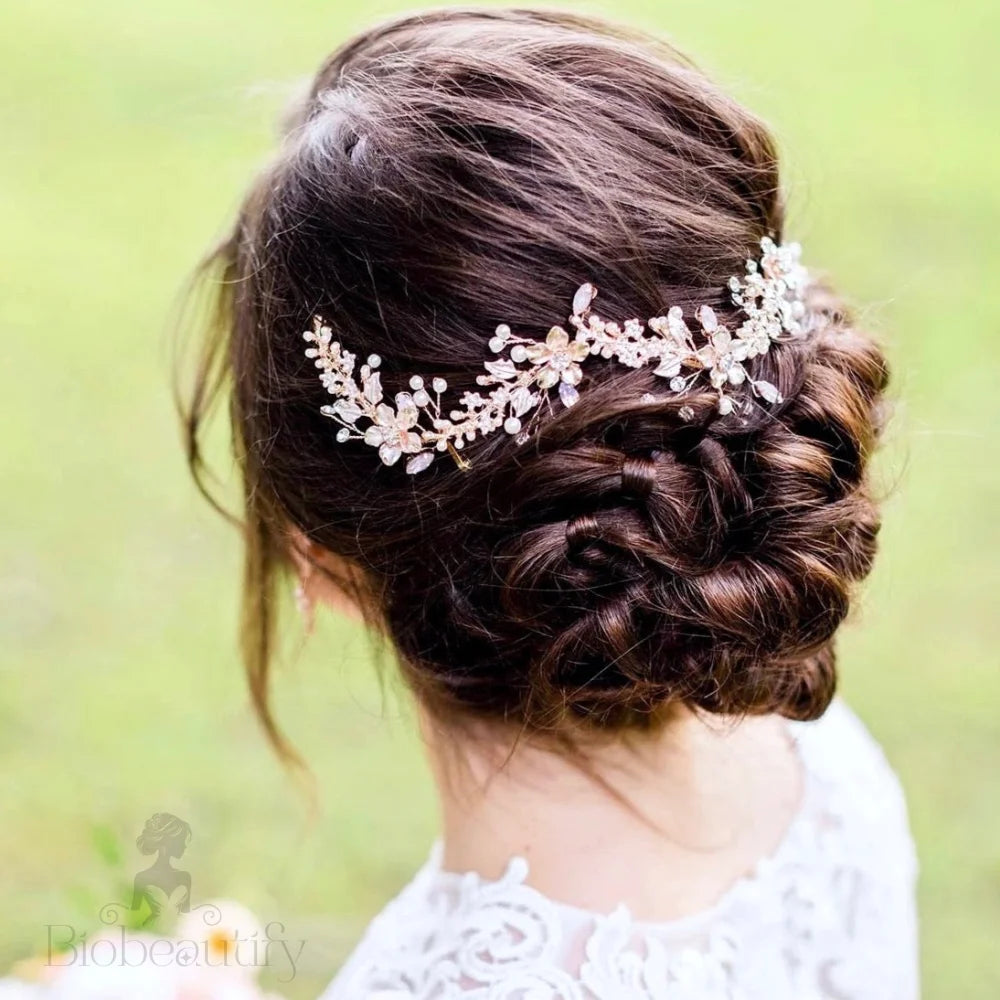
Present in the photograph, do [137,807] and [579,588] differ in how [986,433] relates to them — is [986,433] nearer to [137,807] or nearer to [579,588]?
[137,807]

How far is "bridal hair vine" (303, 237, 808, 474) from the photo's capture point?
49.9 inches

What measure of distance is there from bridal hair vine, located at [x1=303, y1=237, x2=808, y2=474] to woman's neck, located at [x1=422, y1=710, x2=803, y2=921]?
1.39 feet

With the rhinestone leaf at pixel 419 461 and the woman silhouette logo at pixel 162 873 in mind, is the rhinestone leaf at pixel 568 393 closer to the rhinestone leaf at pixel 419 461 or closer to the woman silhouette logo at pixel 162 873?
the rhinestone leaf at pixel 419 461

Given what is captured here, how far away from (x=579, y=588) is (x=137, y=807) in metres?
2.31

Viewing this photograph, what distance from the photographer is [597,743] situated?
4.91ft

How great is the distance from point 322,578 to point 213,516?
272 centimetres

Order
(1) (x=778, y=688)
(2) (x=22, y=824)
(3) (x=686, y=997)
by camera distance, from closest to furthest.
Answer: (3) (x=686, y=997) < (1) (x=778, y=688) < (2) (x=22, y=824)

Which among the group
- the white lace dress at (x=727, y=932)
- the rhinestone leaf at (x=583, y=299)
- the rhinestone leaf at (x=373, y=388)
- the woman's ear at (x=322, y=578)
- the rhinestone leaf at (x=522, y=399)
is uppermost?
the rhinestone leaf at (x=583, y=299)

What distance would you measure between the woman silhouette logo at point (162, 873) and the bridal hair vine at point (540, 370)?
76 cm

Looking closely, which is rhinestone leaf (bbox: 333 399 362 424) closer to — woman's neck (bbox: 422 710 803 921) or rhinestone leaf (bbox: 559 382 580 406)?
rhinestone leaf (bbox: 559 382 580 406)

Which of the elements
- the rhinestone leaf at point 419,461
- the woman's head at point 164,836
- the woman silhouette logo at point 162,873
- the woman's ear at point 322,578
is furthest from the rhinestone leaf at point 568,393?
the woman's head at point 164,836

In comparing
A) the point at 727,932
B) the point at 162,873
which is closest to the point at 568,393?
the point at 727,932

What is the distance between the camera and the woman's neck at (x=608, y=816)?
149 centimetres

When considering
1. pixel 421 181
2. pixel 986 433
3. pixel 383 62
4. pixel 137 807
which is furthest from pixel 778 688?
pixel 986 433
